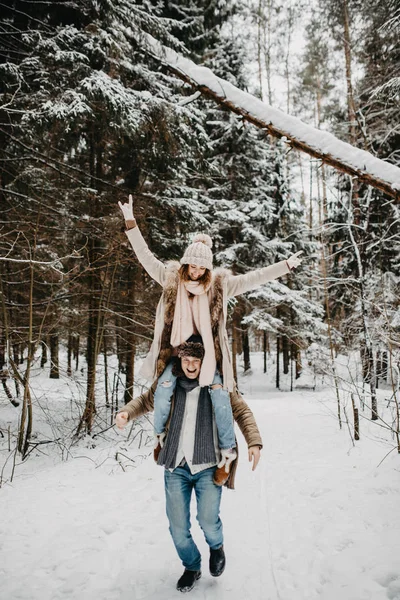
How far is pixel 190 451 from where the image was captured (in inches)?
90.7

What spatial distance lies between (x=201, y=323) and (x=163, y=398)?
23.6 inches

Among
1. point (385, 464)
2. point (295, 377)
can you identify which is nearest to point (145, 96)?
point (385, 464)

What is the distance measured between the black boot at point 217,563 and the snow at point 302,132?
353 cm

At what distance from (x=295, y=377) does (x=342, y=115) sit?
48.2 feet

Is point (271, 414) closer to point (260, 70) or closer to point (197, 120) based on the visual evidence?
point (197, 120)

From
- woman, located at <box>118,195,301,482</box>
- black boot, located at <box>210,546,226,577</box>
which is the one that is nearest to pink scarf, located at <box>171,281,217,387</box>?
woman, located at <box>118,195,301,482</box>

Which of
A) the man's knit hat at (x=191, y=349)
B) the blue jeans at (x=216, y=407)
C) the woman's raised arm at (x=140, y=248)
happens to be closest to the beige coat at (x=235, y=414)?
the blue jeans at (x=216, y=407)

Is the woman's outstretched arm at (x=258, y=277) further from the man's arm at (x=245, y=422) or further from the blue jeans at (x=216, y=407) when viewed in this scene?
the man's arm at (x=245, y=422)

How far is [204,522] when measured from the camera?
94.2 inches

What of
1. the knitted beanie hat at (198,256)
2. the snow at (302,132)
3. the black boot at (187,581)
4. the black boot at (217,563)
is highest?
the snow at (302,132)

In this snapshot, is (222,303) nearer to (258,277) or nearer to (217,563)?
(258,277)

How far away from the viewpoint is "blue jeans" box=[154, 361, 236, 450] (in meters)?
2.28

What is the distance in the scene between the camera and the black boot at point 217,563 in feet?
8.25

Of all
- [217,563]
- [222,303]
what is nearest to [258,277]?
[222,303]
